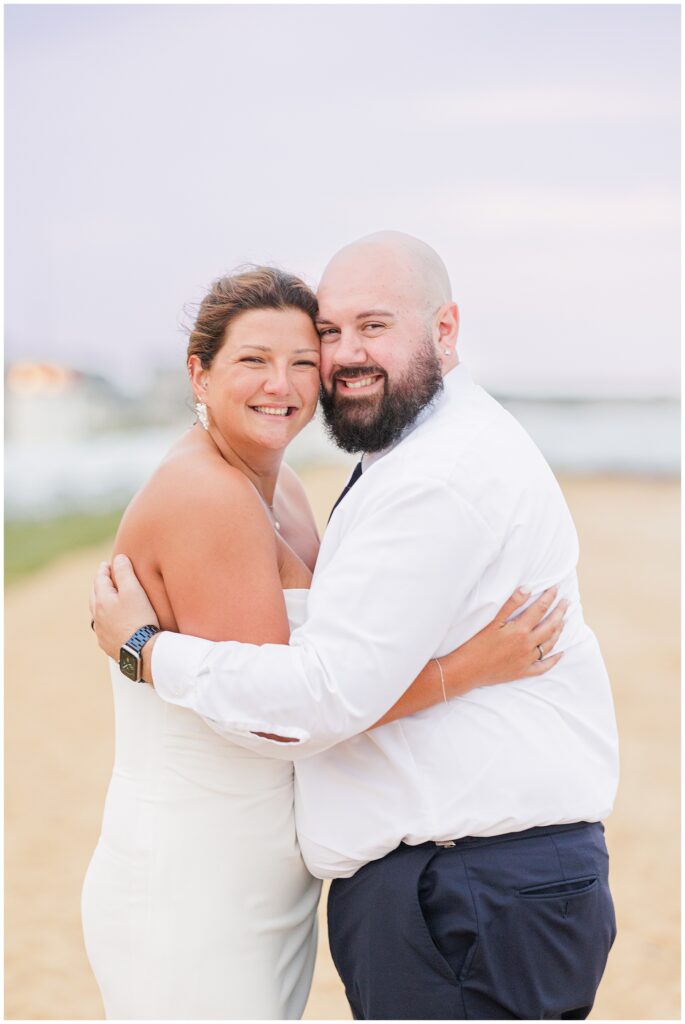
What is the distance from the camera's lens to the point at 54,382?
43562mm

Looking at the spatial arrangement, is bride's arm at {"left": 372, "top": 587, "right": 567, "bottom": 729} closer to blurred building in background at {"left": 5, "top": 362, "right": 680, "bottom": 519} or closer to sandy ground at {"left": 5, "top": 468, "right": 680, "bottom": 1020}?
sandy ground at {"left": 5, "top": 468, "right": 680, "bottom": 1020}

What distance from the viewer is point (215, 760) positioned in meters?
2.89

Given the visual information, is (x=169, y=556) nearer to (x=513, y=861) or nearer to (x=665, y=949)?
(x=513, y=861)

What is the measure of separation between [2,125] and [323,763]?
2.53m

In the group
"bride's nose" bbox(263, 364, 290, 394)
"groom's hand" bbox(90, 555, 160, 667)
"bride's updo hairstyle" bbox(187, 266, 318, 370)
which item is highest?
"bride's updo hairstyle" bbox(187, 266, 318, 370)

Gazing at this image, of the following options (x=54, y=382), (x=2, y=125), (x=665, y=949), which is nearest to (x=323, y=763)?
(x=2, y=125)

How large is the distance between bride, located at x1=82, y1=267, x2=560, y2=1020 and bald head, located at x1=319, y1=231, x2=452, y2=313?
137 millimetres

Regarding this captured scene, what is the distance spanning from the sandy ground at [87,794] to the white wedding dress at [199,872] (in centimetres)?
290

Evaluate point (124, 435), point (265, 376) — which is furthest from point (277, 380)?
point (124, 435)

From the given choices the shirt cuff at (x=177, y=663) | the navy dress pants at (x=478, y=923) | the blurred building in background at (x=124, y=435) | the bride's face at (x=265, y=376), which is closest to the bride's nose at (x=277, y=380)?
the bride's face at (x=265, y=376)

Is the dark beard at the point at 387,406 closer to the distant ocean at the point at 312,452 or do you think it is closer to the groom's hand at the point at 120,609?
the groom's hand at the point at 120,609

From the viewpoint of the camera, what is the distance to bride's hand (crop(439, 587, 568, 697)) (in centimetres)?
267

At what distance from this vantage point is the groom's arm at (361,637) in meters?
2.50

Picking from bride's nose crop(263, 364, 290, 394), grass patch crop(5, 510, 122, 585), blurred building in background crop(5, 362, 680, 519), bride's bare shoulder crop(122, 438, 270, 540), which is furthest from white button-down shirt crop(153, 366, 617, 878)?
blurred building in background crop(5, 362, 680, 519)
